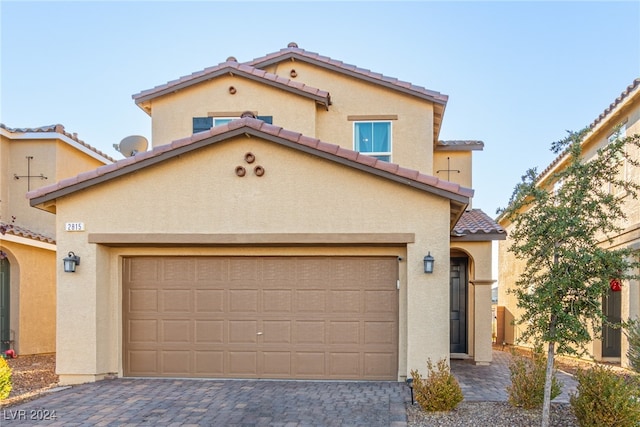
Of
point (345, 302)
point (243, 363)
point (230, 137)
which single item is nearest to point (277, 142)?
point (230, 137)

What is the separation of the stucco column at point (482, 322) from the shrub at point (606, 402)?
574 centimetres

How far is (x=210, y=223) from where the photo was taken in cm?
1035

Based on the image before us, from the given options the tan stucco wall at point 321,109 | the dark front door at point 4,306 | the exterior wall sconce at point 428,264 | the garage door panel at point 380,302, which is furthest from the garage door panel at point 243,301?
the dark front door at point 4,306

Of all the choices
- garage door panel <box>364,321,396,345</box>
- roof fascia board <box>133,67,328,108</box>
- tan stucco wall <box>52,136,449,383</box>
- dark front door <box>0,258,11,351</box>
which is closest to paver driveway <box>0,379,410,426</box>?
garage door panel <box>364,321,396,345</box>

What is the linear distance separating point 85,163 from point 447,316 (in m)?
14.8

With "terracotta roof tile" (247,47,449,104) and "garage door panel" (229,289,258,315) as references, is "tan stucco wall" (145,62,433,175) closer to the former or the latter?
"terracotta roof tile" (247,47,449,104)

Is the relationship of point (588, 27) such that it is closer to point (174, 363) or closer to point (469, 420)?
point (469, 420)

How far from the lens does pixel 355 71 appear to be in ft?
46.9

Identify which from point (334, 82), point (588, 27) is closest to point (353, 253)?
point (334, 82)

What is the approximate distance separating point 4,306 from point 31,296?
765 mm

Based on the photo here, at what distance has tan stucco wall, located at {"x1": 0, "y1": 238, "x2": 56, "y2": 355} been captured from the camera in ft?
48.1

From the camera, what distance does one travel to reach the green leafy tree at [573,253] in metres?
7.07

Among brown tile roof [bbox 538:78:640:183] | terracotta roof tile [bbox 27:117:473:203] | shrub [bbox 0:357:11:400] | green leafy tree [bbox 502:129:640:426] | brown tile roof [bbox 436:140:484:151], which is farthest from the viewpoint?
brown tile roof [bbox 436:140:484:151]

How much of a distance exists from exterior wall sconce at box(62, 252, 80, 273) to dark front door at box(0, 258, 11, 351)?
219 inches
